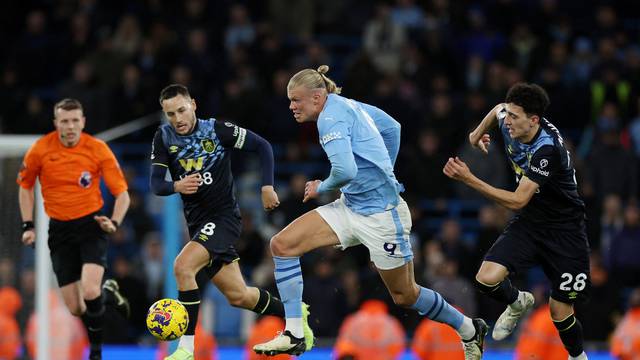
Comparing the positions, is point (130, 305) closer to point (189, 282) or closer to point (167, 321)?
point (189, 282)

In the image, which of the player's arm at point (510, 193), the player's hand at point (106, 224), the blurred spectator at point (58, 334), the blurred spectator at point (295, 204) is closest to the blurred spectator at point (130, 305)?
the blurred spectator at point (58, 334)

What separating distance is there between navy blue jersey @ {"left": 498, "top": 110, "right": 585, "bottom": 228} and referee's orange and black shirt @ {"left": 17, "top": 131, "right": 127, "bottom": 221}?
3485 millimetres

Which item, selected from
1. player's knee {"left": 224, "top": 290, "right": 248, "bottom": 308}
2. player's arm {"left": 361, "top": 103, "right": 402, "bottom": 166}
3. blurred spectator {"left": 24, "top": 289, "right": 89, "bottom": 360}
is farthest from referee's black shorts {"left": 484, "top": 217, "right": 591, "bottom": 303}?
blurred spectator {"left": 24, "top": 289, "right": 89, "bottom": 360}

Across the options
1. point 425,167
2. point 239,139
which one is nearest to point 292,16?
point 425,167

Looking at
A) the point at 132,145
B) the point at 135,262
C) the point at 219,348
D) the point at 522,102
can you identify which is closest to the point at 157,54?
the point at 132,145

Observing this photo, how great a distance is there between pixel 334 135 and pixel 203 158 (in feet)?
4.66

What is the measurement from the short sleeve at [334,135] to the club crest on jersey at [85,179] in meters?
2.62

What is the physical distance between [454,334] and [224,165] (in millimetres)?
4239

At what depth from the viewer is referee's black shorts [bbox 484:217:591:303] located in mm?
10555

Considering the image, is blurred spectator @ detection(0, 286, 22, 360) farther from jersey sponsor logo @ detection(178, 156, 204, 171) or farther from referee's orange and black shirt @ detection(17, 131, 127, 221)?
jersey sponsor logo @ detection(178, 156, 204, 171)

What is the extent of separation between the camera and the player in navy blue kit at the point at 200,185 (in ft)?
34.6

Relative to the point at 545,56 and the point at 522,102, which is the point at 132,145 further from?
the point at 522,102

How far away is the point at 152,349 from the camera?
50.0 feet

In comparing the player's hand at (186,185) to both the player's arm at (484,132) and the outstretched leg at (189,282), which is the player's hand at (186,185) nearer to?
the outstretched leg at (189,282)
